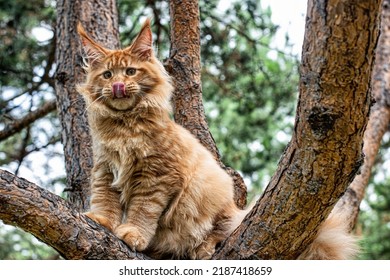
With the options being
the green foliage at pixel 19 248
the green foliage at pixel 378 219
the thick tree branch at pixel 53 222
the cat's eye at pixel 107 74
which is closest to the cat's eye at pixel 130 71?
the cat's eye at pixel 107 74

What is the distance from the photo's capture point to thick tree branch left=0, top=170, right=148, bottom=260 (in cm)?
209

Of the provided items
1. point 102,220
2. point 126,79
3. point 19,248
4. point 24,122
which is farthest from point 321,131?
point 19,248

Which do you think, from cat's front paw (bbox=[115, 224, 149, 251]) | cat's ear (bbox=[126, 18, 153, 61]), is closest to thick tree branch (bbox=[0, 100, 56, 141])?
cat's ear (bbox=[126, 18, 153, 61])

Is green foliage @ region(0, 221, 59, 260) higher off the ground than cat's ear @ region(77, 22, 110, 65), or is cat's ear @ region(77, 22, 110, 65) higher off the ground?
cat's ear @ region(77, 22, 110, 65)

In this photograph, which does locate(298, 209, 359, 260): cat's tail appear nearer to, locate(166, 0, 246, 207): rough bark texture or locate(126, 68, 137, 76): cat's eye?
locate(166, 0, 246, 207): rough bark texture

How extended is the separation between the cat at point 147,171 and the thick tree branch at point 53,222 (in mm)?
272

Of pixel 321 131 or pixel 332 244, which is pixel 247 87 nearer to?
pixel 332 244

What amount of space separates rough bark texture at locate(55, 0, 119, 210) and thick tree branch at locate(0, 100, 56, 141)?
0.67 metres

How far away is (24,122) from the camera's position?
445 cm

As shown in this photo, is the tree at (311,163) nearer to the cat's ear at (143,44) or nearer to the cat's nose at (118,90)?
the cat's nose at (118,90)

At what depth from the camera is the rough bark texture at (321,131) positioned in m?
1.76
